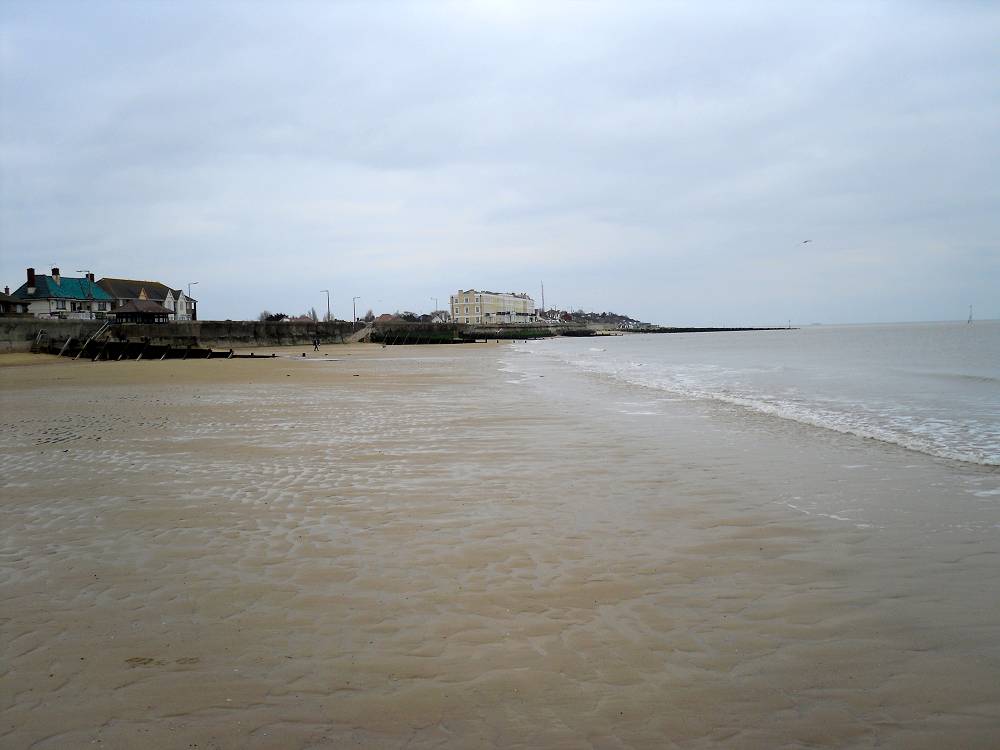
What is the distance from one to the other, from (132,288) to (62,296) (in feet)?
40.1

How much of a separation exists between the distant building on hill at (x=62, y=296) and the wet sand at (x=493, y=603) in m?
70.4

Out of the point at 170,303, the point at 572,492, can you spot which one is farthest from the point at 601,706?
the point at 170,303

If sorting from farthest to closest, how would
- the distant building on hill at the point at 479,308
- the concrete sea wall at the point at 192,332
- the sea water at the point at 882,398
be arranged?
the distant building on hill at the point at 479,308 → the concrete sea wall at the point at 192,332 → the sea water at the point at 882,398

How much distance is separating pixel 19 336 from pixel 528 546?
54973 millimetres

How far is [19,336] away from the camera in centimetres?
4688

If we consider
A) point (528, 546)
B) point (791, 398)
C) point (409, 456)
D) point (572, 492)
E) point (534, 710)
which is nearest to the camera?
point (534, 710)

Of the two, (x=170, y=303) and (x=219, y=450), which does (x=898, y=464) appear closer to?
(x=219, y=450)

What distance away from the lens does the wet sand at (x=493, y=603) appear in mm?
3117

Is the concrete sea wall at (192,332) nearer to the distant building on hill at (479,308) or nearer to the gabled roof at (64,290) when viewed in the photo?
the gabled roof at (64,290)

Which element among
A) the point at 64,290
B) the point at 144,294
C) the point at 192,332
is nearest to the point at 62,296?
the point at 64,290

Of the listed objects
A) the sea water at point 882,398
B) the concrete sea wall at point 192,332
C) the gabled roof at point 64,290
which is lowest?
the sea water at point 882,398

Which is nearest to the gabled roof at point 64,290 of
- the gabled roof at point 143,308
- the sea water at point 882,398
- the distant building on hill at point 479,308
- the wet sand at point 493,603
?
the gabled roof at point 143,308

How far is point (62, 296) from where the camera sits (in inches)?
2771

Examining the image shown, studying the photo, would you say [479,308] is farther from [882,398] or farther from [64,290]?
[882,398]
